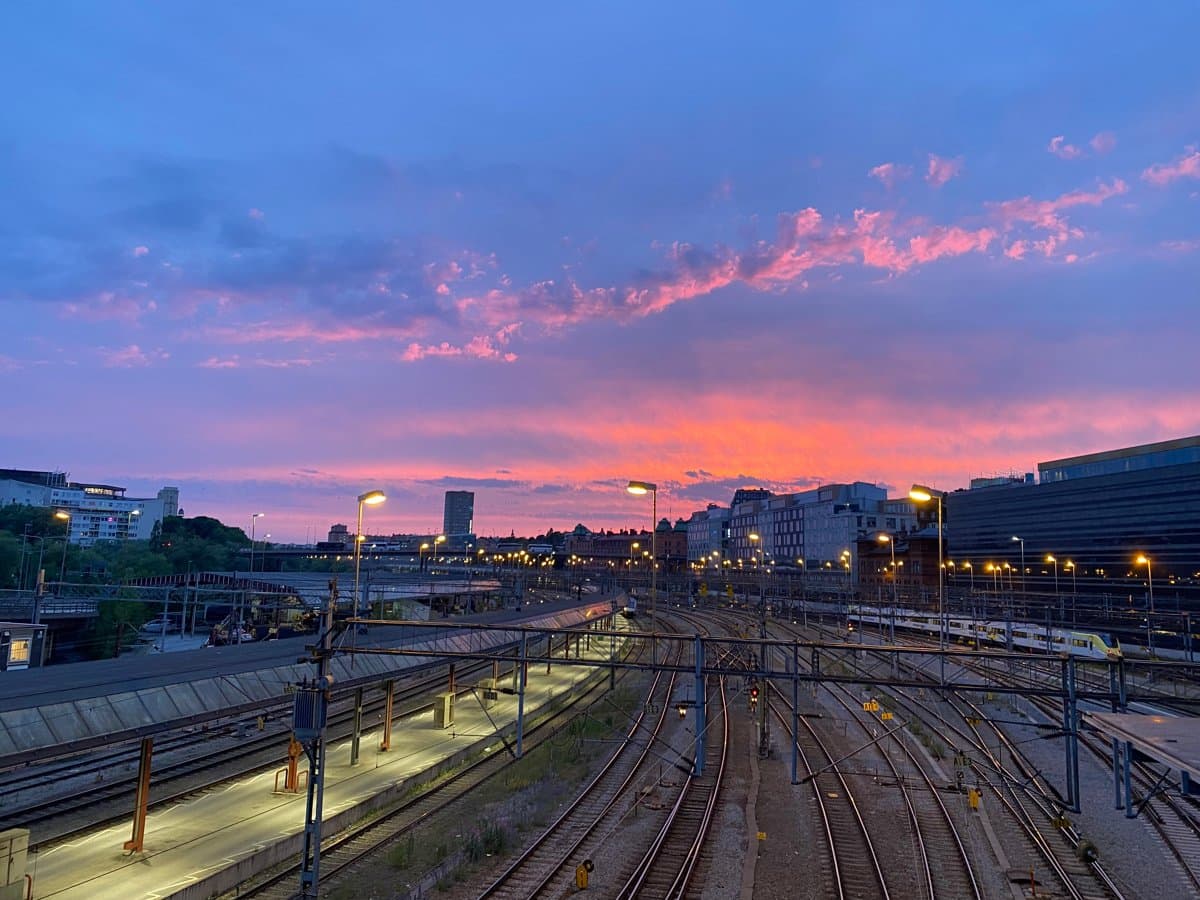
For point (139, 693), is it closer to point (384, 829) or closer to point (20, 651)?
point (384, 829)

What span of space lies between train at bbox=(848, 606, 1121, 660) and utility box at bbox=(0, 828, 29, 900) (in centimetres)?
4413

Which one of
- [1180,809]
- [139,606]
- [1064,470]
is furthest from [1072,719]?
[1064,470]

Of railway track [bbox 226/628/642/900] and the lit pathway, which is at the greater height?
the lit pathway

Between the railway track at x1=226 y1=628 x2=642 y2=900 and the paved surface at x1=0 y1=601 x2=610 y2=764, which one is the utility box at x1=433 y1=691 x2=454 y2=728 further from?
the paved surface at x1=0 y1=601 x2=610 y2=764

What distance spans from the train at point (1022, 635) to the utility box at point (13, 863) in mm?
44128

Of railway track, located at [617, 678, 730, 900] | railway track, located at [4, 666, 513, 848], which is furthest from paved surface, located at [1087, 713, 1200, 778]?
railway track, located at [4, 666, 513, 848]

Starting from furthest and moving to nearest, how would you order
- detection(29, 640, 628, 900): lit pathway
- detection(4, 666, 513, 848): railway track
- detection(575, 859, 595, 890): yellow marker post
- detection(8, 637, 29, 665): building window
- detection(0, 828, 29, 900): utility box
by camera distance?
detection(8, 637, 29, 665): building window
detection(4, 666, 513, 848): railway track
detection(575, 859, 595, 890): yellow marker post
detection(29, 640, 628, 900): lit pathway
detection(0, 828, 29, 900): utility box

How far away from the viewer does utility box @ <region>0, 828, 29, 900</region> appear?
14180mm

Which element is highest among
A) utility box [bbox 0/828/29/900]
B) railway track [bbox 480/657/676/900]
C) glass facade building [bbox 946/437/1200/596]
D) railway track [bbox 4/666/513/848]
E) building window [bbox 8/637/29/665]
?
glass facade building [bbox 946/437/1200/596]

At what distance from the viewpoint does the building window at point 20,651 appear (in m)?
43.3

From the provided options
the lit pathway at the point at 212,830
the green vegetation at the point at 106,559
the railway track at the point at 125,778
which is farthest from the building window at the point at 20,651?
the lit pathway at the point at 212,830

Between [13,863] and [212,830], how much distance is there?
5.32m

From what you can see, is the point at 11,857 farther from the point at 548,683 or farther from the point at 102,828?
the point at 548,683

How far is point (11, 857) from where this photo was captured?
14.4m
